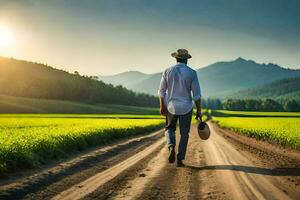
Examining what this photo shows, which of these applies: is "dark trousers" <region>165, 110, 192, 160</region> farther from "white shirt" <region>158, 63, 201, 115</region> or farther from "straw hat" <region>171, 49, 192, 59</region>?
"straw hat" <region>171, 49, 192, 59</region>

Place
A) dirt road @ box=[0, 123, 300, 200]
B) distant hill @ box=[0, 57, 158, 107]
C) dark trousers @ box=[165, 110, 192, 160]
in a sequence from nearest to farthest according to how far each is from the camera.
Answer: dirt road @ box=[0, 123, 300, 200], dark trousers @ box=[165, 110, 192, 160], distant hill @ box=[0, 57, 158, 107]

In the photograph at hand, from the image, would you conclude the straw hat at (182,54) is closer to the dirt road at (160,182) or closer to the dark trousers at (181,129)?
the dark trousers at (181,129)

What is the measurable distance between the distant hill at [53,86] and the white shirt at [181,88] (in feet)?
411

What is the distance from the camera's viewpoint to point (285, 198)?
6.92 m

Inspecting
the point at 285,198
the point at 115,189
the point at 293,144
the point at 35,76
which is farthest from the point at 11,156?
the point at 35,76

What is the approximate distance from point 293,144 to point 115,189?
A: 50.6 feet

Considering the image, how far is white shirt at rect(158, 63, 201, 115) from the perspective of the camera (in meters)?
11.5

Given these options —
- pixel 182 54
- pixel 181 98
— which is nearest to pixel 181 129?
pixel 181 98

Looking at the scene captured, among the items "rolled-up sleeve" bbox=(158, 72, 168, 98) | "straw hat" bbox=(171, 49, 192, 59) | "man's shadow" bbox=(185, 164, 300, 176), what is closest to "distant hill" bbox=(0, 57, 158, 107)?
"rolled-up sleeve" bbox=(158, 72, 168, 98)

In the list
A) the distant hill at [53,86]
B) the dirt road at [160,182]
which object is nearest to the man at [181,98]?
the dirt road at [160,182]

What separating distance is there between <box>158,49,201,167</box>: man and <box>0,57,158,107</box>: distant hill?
125 meters

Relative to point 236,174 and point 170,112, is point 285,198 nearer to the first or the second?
point 236,174

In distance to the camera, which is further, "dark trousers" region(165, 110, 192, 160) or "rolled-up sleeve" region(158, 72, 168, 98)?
"rolled-up sleeve" region(158, 72, 168, 98)

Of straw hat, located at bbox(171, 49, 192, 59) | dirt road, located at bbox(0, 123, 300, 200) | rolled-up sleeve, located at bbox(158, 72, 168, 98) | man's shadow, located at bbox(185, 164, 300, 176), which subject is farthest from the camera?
rolled-up sleeve, located at bbox(158, 72, 168, 98)
